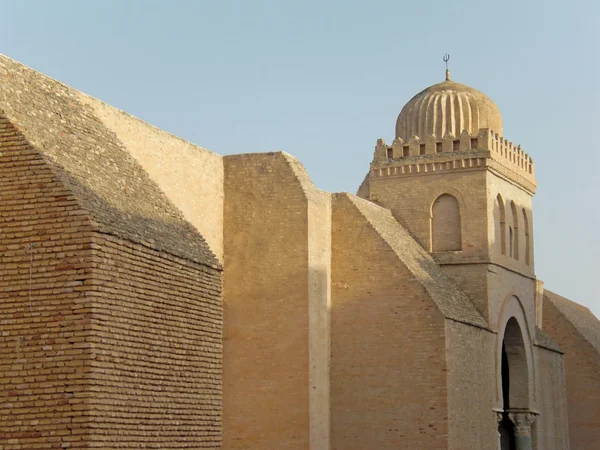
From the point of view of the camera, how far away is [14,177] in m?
11.8

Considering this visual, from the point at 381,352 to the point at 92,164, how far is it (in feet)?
32.0

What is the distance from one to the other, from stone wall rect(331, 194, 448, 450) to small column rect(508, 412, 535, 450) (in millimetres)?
5962

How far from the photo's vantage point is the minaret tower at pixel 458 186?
2430 cm

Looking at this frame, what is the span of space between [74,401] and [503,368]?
1777 cm

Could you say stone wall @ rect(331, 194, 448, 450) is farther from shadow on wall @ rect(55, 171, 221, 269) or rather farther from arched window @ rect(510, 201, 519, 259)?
shadow on wall @ rect(55, 171, 221, 269)

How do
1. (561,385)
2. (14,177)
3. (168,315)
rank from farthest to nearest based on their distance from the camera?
(561,385) < (168,315) < (14,177)

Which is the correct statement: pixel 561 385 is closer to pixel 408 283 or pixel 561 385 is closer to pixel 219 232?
pixel 408 283

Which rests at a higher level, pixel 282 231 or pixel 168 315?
pixel 282 231

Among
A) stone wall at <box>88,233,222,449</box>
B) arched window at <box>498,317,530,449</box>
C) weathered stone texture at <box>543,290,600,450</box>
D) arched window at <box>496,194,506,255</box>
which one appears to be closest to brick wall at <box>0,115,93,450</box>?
stone wall at <box>88,233,222,449</box>

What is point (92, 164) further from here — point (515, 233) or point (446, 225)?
point (515, 233)

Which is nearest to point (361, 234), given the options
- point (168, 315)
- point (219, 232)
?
point (219, 232)

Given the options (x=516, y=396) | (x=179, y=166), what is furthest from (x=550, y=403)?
(x=179, y=166)

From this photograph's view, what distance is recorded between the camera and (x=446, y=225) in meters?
24.7

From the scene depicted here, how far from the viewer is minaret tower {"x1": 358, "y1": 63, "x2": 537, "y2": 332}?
2430cm
